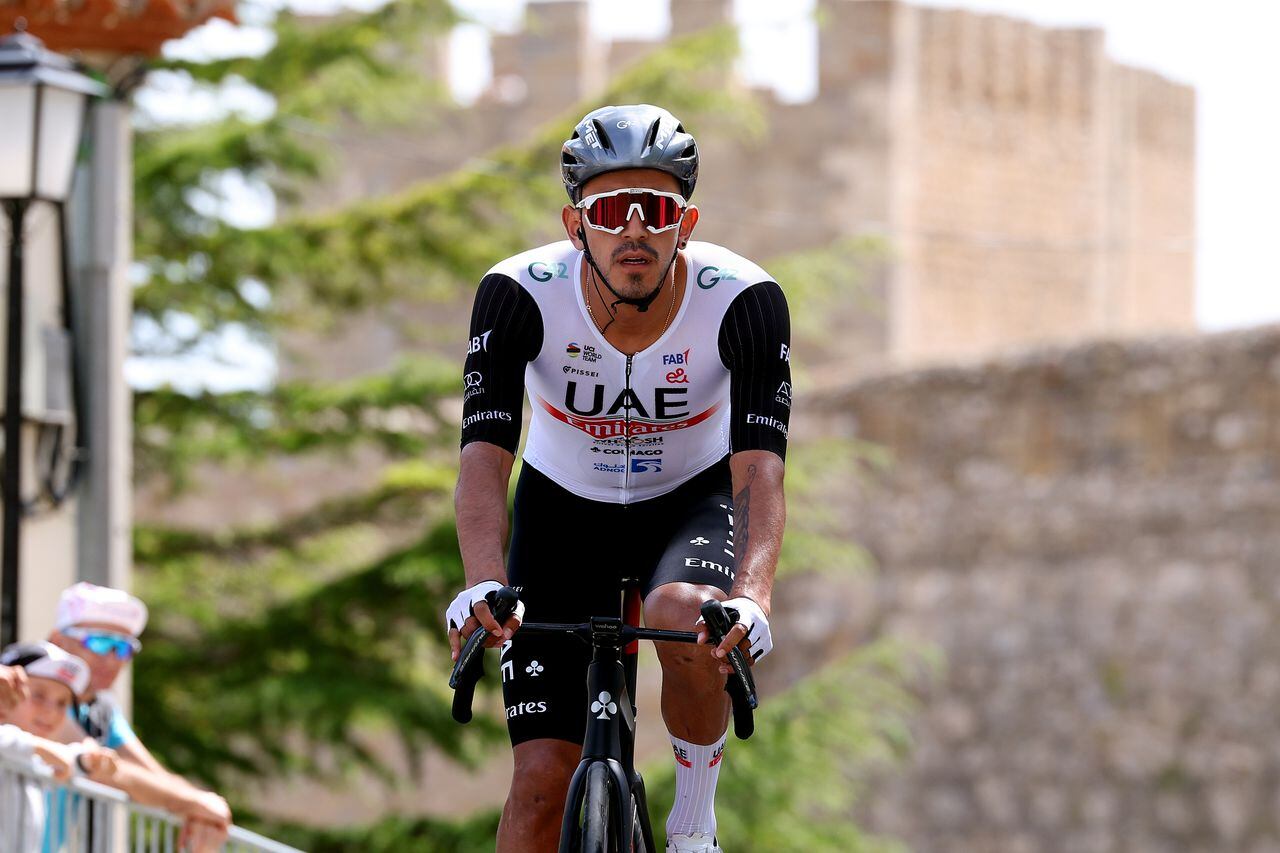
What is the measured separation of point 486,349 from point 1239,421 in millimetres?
13710

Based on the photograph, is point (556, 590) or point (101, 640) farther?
point (101, 640)

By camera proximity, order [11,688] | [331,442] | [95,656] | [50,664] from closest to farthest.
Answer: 1. [11,688]
2. [50,664]
3. [95,656]
4. [331,442]

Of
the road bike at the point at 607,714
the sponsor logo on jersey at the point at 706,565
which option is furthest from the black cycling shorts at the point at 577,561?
the road bike at the point at 607,714

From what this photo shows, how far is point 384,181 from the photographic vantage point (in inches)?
1211


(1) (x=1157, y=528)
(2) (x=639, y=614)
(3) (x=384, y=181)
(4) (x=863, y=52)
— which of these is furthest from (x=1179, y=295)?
(2) (x=639, y=614)

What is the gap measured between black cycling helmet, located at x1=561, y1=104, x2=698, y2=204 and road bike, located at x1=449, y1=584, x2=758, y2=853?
837 millimetres

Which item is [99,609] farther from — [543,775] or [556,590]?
[543,775]

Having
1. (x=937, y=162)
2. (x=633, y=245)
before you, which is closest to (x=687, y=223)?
(x=633, y=245)

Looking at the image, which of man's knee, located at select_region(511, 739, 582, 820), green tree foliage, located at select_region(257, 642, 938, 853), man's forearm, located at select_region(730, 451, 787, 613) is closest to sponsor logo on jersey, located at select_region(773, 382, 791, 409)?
man's forearm, located at select_region(730, 451, 787, 613)

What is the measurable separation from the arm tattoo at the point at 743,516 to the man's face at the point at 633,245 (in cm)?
41

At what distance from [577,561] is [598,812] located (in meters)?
0.62

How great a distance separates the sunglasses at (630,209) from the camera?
4.17m

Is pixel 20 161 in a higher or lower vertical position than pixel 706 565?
higher

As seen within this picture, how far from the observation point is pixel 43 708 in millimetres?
5246
